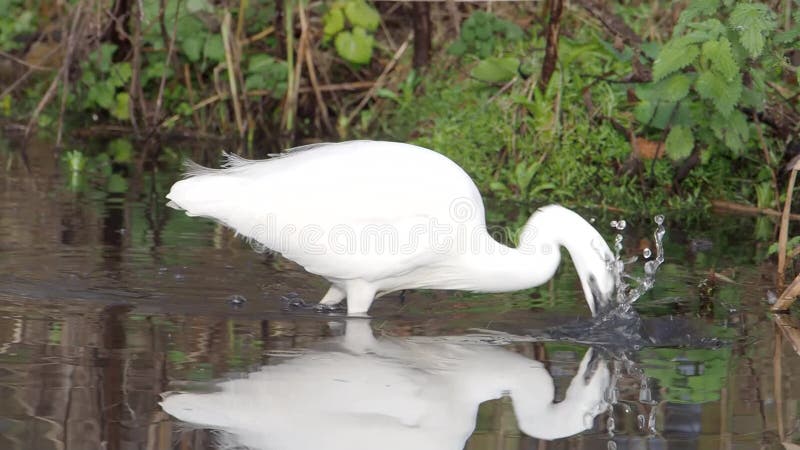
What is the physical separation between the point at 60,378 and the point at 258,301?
168cm

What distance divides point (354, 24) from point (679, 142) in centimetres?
432

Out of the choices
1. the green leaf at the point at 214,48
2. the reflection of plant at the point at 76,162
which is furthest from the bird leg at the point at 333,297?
the green leaf at the point at 214,48

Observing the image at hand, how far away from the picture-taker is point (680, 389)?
5164 mm

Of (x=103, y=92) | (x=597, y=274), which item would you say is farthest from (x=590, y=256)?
(x=103, y=92)

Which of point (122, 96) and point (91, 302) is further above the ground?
point (122, 96)

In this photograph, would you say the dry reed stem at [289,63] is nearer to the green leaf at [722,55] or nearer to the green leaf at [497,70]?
the green leaf at [497,70]

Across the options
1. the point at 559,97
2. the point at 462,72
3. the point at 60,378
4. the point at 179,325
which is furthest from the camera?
the point at 462,72

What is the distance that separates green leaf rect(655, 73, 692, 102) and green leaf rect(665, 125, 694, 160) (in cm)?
66

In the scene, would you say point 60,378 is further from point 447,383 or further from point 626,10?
point 626,10

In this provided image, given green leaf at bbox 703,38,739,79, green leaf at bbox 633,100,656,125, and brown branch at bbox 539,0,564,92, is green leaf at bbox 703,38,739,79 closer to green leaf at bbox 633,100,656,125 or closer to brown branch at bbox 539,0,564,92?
green leaf at bbox 633,100,656,125

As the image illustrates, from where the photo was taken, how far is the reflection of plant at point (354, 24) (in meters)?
11.8

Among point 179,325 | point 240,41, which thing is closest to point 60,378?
point 179,325

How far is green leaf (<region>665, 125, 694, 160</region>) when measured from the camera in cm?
839

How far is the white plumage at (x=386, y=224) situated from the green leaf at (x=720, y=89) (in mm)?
1809
